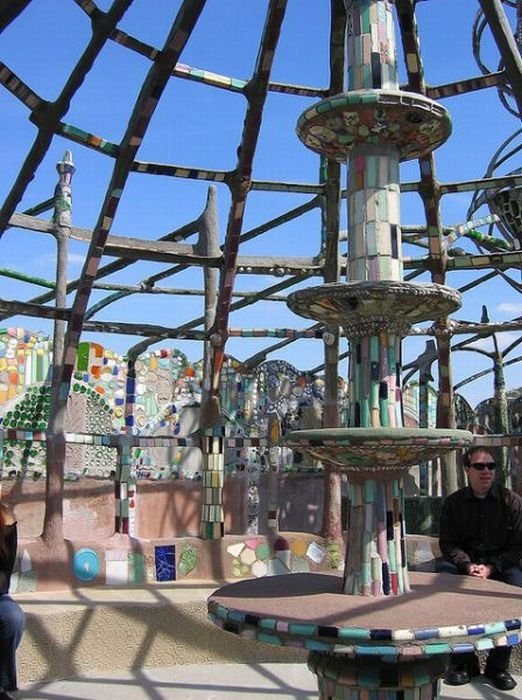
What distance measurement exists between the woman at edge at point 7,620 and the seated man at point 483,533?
2668 mm

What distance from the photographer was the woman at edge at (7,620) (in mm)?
4719

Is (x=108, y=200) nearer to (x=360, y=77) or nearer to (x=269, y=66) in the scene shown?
(x=269, y=66)

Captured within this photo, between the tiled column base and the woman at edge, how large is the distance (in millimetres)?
1866

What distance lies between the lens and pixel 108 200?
756 centimetres

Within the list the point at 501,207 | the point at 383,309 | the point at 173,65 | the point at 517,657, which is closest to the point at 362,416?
the point at 383,309

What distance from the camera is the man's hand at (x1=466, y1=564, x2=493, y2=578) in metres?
5.08

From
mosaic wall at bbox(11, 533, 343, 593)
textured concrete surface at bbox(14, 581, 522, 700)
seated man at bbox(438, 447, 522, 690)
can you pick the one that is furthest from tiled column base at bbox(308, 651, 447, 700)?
mosaic wall at bbox(11, 533, 343, 593)

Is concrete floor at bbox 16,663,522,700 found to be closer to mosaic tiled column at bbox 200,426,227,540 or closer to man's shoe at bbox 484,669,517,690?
man's shoe at bbox 484,669,517,690

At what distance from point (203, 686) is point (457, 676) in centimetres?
176

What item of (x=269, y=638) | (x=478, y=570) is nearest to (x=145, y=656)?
(x=478, y=570)

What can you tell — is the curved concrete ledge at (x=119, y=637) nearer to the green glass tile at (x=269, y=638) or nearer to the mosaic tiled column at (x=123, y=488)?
the mosaic tiled column at (x=123, y=488)

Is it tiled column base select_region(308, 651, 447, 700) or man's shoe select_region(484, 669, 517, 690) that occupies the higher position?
tiled column base select_region(308, 651, 447, 700)

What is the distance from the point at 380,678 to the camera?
3.85 m

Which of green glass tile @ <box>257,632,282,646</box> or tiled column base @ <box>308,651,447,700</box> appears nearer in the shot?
green glass tile @ <box>257,632,282,646</box>
